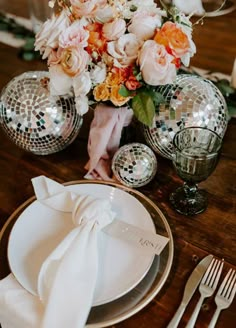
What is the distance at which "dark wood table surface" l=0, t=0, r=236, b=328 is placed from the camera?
0.62 m

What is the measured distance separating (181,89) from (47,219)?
371 mm

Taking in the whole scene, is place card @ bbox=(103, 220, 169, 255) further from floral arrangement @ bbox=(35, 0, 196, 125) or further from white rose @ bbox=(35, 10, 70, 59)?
white rose @ bbox=(35, 10, 70, 59)

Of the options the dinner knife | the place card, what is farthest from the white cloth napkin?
the dinner knife

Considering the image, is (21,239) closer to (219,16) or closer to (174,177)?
(174,177)

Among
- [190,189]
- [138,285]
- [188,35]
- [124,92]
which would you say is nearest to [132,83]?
[124,92]

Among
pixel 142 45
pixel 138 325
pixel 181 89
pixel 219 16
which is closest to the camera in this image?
pixel 138 325

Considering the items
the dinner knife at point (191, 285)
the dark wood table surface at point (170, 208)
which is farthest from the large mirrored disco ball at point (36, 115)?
the dinner knife at point (191, 285)

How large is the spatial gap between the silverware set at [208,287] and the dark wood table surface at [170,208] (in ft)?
0.03

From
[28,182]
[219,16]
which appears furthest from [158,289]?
[219,16]

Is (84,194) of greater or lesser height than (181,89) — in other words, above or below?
below

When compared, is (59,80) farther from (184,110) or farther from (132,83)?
(184,110)

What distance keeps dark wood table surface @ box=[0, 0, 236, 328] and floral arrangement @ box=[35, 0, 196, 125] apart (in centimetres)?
16

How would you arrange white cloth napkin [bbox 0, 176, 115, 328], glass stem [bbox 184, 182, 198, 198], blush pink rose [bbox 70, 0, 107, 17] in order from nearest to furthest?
white cloth napkin [bbox 0, 176, 115, 328] < blush pink rose [bbox 70, 0, 107, 17] < glass stem [bbox 184, 182, 198, 198]

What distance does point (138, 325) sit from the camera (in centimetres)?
61
